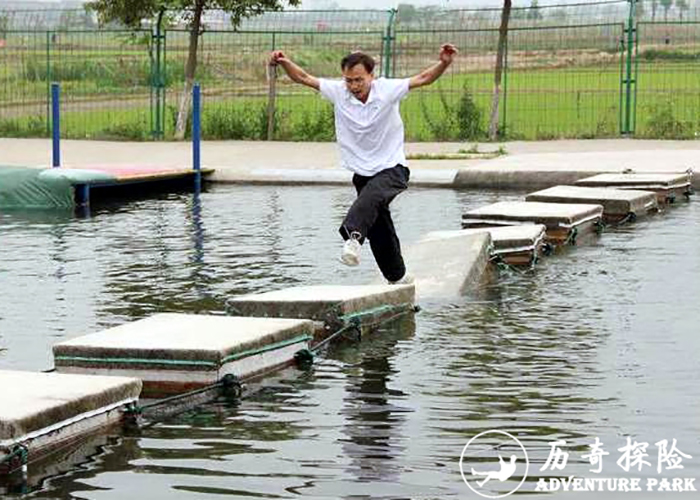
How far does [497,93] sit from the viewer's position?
27.2 metres

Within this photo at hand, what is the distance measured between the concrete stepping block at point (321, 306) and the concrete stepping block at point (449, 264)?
4.04 ft

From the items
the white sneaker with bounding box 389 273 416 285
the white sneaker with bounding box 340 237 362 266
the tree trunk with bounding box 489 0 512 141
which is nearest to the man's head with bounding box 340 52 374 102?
the white sneaker with bounding box 340 237 362 266

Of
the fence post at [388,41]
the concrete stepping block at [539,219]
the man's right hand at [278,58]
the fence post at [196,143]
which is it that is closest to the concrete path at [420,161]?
the fence post at [196,143]

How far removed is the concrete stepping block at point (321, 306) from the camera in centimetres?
1120

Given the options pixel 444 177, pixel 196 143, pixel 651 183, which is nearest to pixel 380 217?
pixel 651 183

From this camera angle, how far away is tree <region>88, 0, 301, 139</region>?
28109 mm

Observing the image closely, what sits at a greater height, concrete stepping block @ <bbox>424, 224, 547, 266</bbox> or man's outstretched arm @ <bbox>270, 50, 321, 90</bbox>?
man's outstretched arm @ <bbox>270, 50, 321, 90</bbox>

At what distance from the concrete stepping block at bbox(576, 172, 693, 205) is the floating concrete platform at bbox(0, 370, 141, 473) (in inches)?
469

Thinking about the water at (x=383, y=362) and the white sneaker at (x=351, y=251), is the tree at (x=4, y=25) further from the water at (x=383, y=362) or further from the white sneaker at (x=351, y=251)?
the white sneaker at (x=351, y=251)

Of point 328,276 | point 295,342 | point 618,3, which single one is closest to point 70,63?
point 618,3

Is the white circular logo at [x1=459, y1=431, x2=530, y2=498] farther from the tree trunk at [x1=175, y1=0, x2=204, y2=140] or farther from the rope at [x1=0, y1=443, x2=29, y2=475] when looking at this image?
the tree trunk at [x1=175, y1=0, x2=204, y2=140]

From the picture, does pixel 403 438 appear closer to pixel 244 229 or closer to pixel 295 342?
pixel 295 342

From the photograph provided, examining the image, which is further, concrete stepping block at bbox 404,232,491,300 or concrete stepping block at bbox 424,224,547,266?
concrete stepping block at bbox 424,224,547,266

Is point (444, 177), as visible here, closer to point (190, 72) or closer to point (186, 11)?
point (190, 72)
